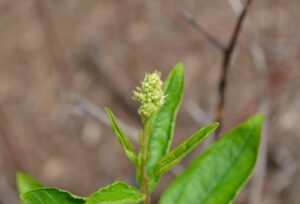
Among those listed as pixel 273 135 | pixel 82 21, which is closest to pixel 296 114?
pixel 273 135

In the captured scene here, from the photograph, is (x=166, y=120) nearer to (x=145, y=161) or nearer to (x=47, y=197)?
(x=145, y=161)

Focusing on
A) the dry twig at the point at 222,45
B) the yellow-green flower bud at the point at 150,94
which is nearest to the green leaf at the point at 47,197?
the yellow-green flower bud at the point at 150,94

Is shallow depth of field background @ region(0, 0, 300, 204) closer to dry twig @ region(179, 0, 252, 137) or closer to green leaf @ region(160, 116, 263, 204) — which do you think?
dry twig @ region(179, 0, 252, 137)

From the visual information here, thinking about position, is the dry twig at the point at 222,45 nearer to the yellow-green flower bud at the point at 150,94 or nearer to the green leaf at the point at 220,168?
the green leaf at the point at 220,168

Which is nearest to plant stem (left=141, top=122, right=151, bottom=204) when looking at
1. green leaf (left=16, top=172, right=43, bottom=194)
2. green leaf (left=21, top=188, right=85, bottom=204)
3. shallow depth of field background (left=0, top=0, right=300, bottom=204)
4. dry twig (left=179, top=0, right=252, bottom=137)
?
green leaf (left=21, top=188, right=85, bottom=204)

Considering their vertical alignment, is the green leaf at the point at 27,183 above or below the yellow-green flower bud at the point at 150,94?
above

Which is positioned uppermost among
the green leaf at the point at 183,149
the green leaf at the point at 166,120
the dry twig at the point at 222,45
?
the dry twig at the point at 222,45
